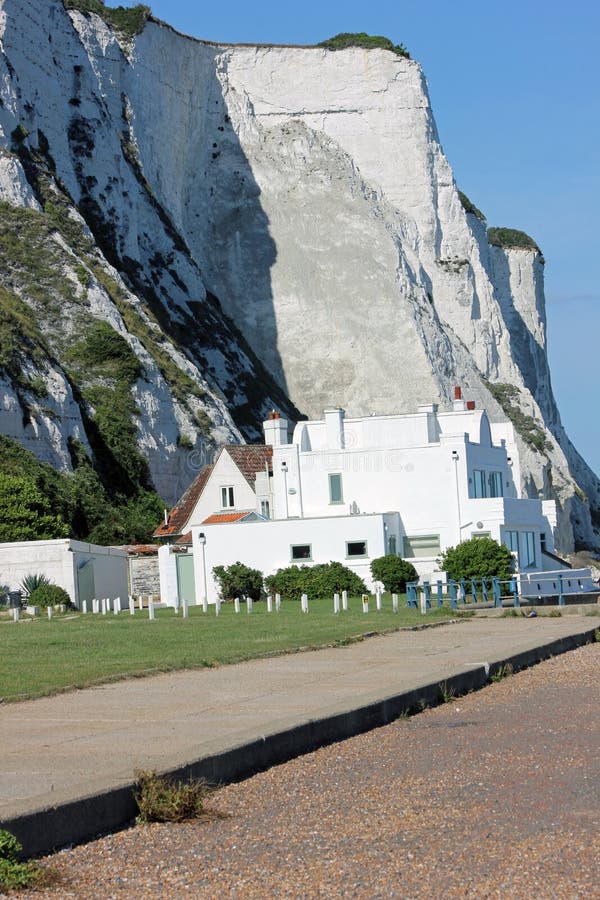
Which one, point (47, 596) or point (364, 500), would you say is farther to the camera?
point (364, 500)

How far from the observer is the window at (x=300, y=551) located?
43750 millimetres

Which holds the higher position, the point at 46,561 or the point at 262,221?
the point at 262,221

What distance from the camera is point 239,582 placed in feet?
134

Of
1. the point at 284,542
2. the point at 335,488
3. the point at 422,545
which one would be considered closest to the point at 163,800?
the point at 284,542

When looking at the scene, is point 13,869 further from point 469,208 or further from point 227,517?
point 469,208

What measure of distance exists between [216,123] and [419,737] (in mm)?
86291

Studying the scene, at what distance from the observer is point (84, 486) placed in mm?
56469

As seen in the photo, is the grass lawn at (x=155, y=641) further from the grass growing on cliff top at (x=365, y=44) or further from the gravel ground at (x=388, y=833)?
the grass growing on cliff top at (x=365, y=44)

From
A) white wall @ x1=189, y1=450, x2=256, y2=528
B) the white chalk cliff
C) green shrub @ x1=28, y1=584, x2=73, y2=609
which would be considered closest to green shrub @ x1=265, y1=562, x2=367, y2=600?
green shrub @ x1=28, y1=584, x2=73, y2=609

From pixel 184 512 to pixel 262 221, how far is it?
39928mm

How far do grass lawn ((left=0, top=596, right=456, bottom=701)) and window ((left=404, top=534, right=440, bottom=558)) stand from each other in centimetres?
1521

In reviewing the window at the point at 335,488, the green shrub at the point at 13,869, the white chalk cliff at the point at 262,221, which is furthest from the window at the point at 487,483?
the green shrub at the point at 13,869

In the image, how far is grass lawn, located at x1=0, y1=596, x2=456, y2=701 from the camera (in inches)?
584

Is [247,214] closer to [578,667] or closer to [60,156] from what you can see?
[60,156]
